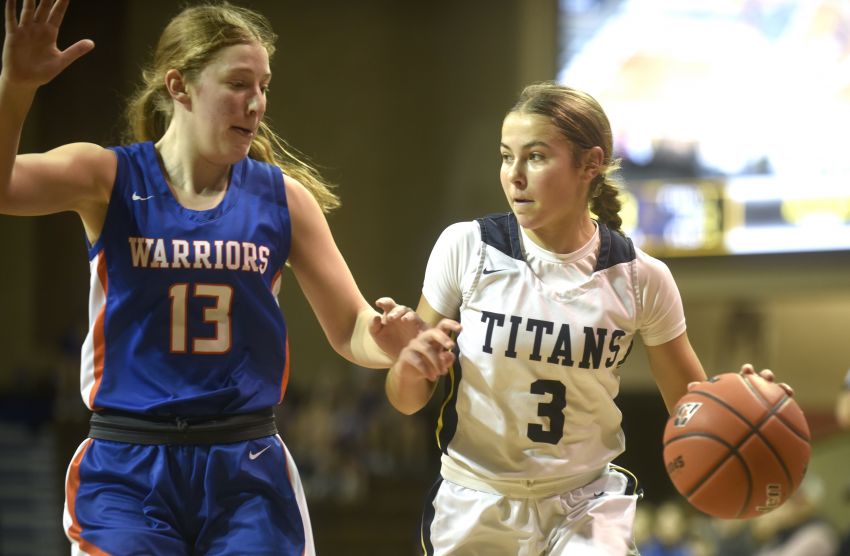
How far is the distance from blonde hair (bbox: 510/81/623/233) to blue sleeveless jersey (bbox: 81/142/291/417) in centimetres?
87

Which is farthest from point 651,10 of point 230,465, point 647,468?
point 230,465

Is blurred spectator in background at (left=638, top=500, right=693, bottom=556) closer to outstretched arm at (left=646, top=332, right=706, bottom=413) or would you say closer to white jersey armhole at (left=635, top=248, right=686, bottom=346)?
outstretched arm at (left=646, top=332, right=706, bottom=413)

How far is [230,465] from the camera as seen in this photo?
8.61 feet

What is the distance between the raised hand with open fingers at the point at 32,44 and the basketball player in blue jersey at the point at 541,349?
1.12m

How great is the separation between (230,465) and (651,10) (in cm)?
868

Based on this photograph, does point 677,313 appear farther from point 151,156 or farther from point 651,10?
point 651,10

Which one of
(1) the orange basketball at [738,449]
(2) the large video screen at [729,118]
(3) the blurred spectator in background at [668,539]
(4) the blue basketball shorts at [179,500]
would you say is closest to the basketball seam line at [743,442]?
(1) the orange basketball at [738,449]

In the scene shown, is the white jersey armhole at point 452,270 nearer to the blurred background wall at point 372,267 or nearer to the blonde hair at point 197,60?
the blonde hair at point 197,60

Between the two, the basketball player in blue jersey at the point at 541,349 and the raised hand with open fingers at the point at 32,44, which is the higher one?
the raised hand with open fingers at the point at 32,44

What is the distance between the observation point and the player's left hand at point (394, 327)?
2719mm

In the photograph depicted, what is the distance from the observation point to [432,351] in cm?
264

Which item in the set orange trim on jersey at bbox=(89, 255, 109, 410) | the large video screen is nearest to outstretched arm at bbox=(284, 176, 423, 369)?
orange trim on jersey at bbox=(89, 255, 109, 410)

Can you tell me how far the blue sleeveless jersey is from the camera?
263cm

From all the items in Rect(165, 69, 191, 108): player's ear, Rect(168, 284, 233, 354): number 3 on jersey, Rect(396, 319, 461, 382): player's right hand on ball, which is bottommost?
Rect(396, 319, 461, 382): player's right hand on ball
